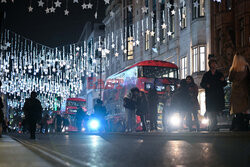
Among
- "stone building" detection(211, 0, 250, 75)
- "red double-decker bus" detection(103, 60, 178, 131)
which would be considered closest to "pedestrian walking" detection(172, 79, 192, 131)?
"red double-decker bus" detection(103, 60, 178, 131)

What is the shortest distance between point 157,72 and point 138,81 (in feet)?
5.49

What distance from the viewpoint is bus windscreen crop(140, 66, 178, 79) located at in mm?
25984

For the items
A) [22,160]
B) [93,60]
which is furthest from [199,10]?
[93,60]

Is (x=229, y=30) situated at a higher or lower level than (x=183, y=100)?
higher

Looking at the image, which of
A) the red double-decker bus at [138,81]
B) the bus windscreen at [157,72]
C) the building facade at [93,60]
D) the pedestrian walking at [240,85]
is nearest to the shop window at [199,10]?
the red double-decker bus at [138,81]

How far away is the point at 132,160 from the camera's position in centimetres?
534

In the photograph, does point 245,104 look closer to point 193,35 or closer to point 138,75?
point 138,75

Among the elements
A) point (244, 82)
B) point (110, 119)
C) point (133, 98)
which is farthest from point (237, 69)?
point (110, 119)

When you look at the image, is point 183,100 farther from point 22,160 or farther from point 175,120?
point 22,160

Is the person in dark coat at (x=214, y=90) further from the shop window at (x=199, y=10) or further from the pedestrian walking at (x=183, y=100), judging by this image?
the shop window at (x=199, y=10)

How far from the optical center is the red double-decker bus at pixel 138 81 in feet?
84.3

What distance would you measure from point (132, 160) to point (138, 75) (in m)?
20.5

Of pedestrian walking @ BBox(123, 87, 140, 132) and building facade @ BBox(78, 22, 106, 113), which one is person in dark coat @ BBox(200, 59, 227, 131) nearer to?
pedestrian walking @ BBox(123, 87, 140, 132)

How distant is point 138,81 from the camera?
25484 mm
